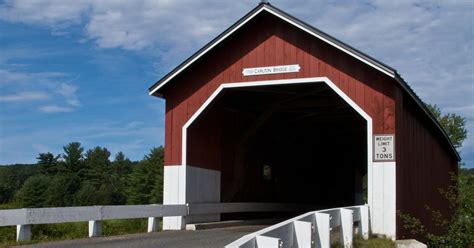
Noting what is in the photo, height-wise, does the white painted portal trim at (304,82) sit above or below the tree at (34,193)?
above

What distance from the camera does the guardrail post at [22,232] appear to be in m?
10.9

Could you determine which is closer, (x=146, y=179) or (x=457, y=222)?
(x=457, y=222)

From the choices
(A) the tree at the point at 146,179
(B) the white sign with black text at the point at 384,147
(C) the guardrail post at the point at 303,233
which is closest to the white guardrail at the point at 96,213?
(B) the white sign with black text at the point at 384,147

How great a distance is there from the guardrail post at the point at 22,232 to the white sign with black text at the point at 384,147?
7.30 metres

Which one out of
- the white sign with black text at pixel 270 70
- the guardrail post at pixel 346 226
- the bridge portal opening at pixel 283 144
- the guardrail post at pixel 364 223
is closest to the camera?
the guardrail post at pixel 346 226

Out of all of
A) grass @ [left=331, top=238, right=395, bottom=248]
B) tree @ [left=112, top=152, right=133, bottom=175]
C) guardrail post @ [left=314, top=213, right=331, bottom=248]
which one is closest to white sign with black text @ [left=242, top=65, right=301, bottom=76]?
grass @ [left=331, top=238, right=395, bottom=248]

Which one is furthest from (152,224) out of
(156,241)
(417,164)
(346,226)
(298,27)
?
(417,164)

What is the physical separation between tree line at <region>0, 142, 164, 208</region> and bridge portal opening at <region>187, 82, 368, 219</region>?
171 ft

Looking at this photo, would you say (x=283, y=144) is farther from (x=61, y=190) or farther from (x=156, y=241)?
(x=61, y=190)

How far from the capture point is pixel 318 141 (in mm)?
26656

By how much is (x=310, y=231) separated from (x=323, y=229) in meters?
1.23

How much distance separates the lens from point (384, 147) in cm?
1355

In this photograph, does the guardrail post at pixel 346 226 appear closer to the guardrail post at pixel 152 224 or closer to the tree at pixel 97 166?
the guardrail post at pixel 152 224

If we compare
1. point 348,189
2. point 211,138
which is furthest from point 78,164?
point 211,138
